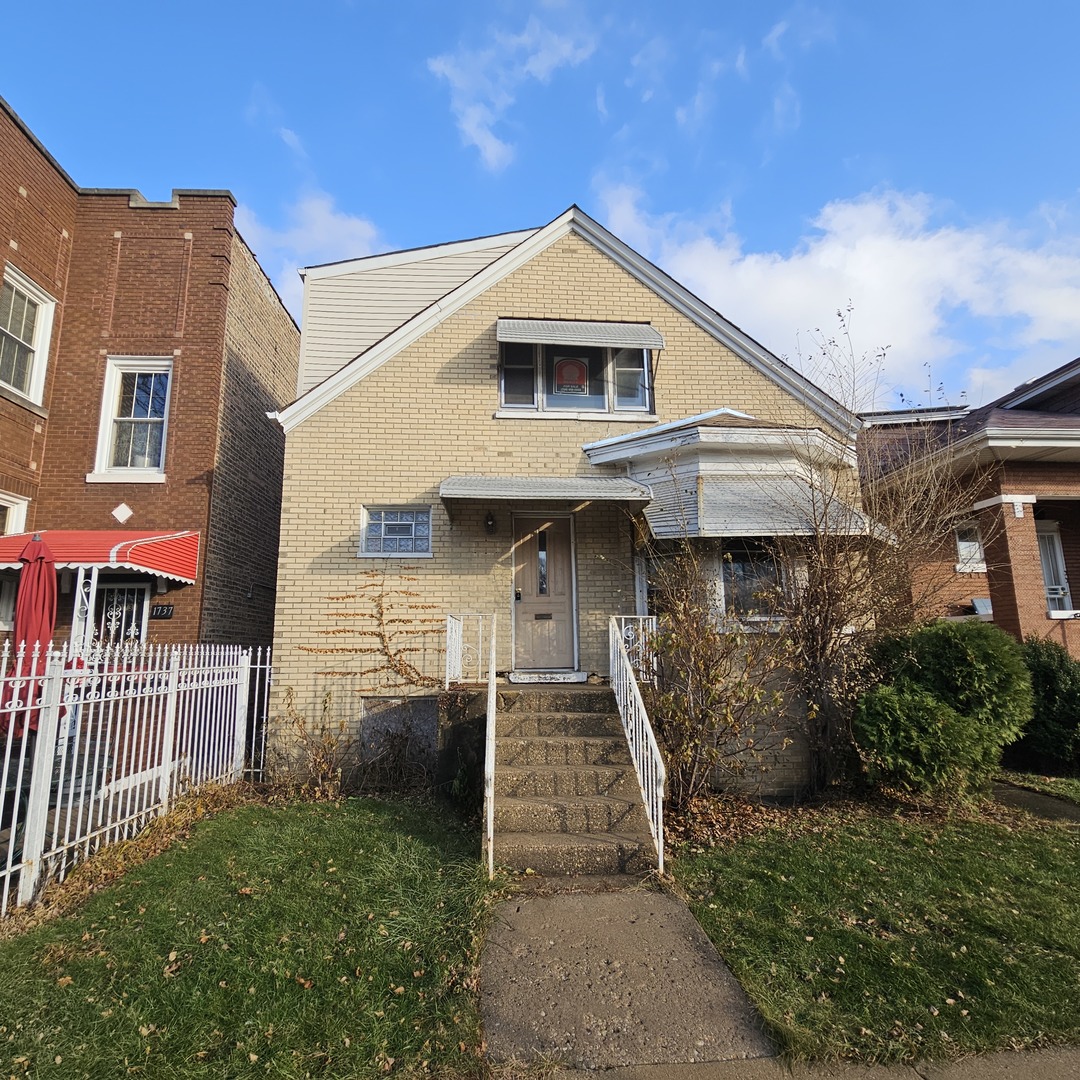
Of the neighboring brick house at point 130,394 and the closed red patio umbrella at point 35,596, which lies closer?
the closed red patio umbrella at point 35,596

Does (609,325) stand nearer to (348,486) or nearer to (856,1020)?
(348,486)

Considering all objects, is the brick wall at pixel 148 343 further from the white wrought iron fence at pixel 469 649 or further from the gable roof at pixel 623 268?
the white wrought iron fence at pixel 469 649

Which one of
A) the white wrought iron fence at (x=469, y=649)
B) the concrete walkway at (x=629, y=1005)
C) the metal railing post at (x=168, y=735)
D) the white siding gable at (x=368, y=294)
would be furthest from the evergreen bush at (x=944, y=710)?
the white siding gable at (x=368, y=294)

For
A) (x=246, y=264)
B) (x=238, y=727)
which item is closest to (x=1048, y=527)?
(x=238, y=727)

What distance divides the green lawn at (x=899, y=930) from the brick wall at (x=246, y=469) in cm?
812

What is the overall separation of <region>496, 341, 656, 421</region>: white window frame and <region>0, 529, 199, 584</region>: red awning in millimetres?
4914

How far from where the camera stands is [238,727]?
8.09 meters

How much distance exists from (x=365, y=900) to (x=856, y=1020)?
3122mm

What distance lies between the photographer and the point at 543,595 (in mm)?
9477

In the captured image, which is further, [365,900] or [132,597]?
[132,597]

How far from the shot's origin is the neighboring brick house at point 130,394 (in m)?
9.58

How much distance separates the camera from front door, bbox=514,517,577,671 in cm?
934

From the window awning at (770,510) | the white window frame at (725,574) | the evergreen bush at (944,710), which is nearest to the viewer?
the evergreen bush at (944,710)

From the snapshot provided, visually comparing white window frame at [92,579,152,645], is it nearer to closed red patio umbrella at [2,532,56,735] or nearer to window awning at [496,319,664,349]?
closed red patio umbrella at [2,532,56,735]
